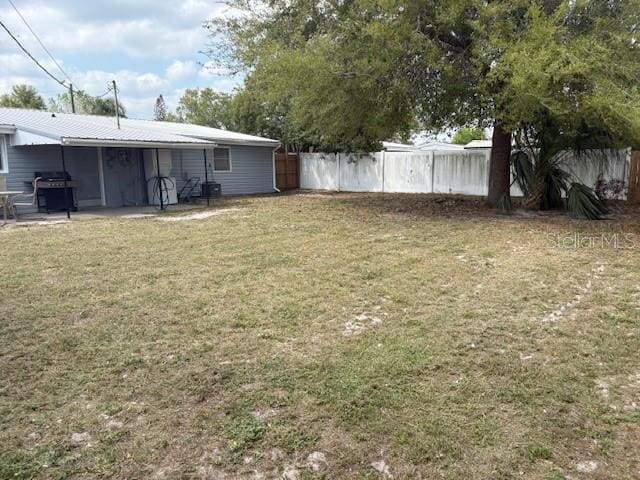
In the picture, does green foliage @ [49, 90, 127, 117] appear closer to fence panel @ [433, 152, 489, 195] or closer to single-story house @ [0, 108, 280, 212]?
single-story house @ [0, 108, 280, 212]

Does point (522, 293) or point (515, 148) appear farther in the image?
point (515, 148)

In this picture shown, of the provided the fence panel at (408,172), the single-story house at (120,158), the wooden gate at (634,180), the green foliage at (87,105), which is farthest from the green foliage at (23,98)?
the wooden gate at (634,180)

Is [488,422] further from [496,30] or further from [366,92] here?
[366,92]

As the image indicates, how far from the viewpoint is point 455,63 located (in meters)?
9.49

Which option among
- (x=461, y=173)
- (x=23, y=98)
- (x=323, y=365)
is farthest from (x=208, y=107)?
(x=323, y=365)

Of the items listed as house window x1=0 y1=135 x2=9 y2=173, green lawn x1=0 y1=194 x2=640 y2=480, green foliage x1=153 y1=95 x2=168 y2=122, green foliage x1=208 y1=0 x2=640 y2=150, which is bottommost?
green lawn x1=0 y1=194 x2=640 y2=480

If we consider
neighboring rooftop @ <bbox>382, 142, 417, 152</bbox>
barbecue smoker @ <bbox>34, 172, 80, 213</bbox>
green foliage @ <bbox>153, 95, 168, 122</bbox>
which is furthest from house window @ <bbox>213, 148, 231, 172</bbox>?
green foliage @ <bbox>153, 95, 168, 122</bbox>

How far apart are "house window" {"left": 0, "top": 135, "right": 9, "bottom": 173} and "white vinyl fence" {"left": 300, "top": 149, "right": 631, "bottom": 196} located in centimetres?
1110

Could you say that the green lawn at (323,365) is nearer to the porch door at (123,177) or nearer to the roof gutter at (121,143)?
the roof gutter at (121,143)

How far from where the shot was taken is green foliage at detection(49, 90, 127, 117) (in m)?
33.1

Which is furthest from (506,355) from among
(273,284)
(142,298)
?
(142,298)

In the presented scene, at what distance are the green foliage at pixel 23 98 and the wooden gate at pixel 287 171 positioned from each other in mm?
23190

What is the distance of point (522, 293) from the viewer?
4914mm

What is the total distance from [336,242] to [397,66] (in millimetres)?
3940
